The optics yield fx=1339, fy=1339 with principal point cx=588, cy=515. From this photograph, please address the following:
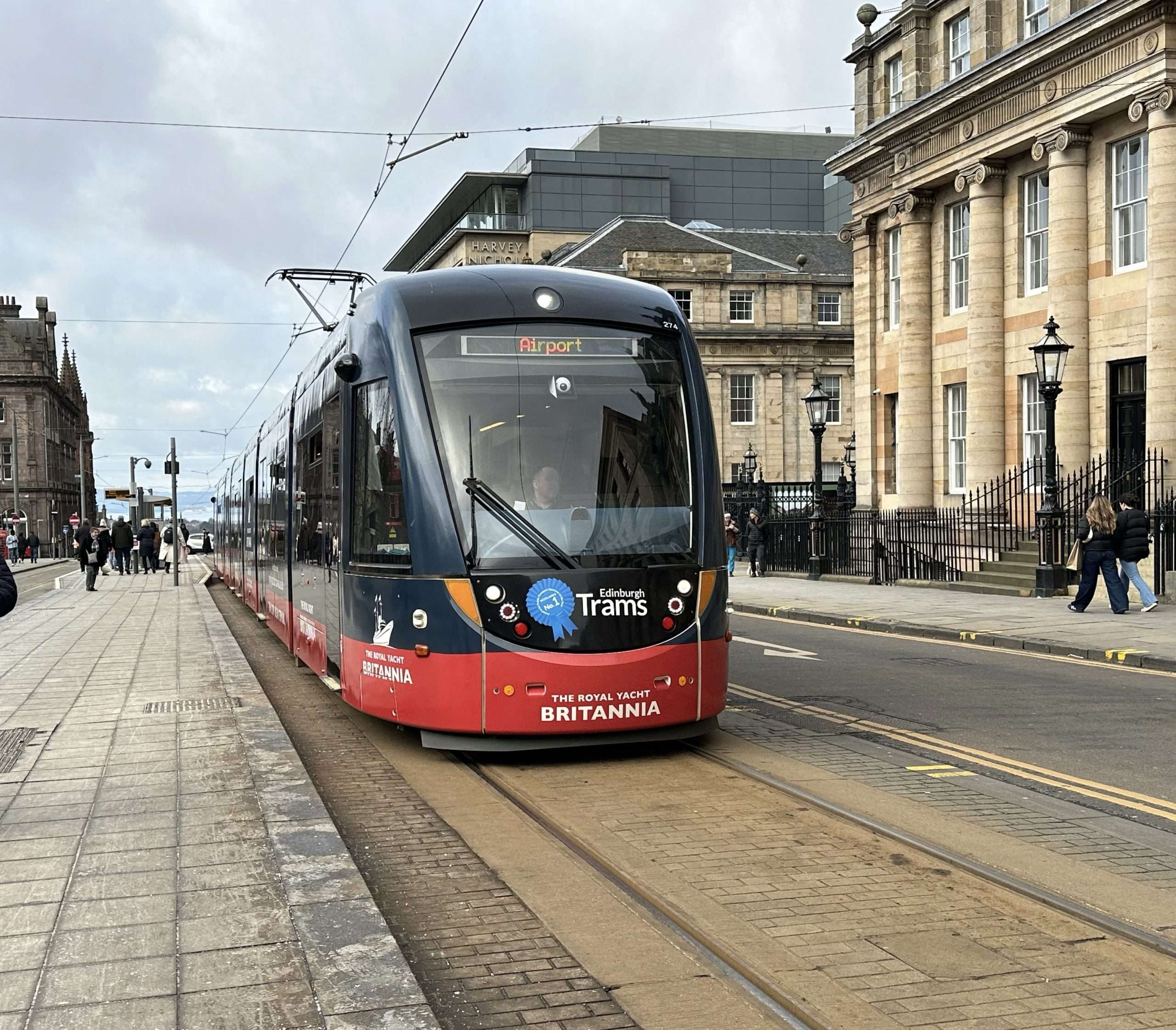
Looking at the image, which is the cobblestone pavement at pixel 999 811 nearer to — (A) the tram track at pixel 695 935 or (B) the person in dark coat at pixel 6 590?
(A) the tram track at pixel 695 935

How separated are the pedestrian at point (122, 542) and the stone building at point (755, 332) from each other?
27.1m

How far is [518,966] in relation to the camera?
4730 mm

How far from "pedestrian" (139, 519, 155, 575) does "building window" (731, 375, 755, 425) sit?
28.2m

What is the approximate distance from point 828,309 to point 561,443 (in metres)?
60.1

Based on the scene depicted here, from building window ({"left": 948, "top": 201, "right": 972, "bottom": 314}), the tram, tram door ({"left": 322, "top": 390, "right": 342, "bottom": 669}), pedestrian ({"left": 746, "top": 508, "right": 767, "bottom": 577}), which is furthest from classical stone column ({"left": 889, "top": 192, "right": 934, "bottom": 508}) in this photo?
the tram

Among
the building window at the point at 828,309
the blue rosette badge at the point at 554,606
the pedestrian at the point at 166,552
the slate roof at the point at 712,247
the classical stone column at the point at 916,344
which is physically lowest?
the pedestrian at the point at 166,552

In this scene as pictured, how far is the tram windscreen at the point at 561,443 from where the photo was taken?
27.3ft

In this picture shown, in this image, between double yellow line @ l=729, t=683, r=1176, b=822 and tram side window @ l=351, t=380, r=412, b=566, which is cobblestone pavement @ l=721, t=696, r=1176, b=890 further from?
tram side window @ l=351, t=380, r=412, b=566

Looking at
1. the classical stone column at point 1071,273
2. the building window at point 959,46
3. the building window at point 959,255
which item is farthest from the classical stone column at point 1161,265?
the building window at point 959,255

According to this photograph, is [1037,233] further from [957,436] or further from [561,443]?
[561,443]

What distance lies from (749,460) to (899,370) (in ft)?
81.0

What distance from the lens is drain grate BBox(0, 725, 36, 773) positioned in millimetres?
8430

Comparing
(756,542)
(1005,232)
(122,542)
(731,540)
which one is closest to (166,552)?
(122,542)

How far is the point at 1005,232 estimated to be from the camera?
29.8 m
